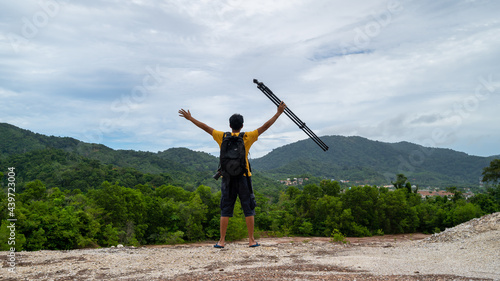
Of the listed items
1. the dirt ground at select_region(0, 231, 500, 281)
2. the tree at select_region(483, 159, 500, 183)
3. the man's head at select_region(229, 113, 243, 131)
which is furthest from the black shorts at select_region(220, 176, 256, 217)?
the tree at select_region(483, 159, 500, 183)

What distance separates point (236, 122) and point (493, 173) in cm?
4846

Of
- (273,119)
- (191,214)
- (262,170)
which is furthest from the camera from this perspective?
(262,170)

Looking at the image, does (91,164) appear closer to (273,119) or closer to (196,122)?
(196,122)

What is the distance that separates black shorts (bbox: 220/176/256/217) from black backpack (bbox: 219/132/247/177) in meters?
0.27

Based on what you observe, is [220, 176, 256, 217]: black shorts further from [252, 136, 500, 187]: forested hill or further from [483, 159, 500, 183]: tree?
[252, 136, 500, 187]: forested hill

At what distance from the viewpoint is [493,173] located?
4294 cm

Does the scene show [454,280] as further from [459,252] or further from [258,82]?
[258,82]

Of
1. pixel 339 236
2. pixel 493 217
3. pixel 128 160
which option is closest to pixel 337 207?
pixel 493 217

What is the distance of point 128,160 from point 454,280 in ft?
354

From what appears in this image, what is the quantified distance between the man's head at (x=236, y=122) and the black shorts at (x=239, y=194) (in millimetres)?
1029

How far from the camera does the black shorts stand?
6.68 metres

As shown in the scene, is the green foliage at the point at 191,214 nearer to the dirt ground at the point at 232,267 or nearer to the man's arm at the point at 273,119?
the dirt ground at the point at 232,267

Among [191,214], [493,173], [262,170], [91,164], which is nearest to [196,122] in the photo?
[191,214]

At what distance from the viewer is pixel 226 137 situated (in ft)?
21.4
